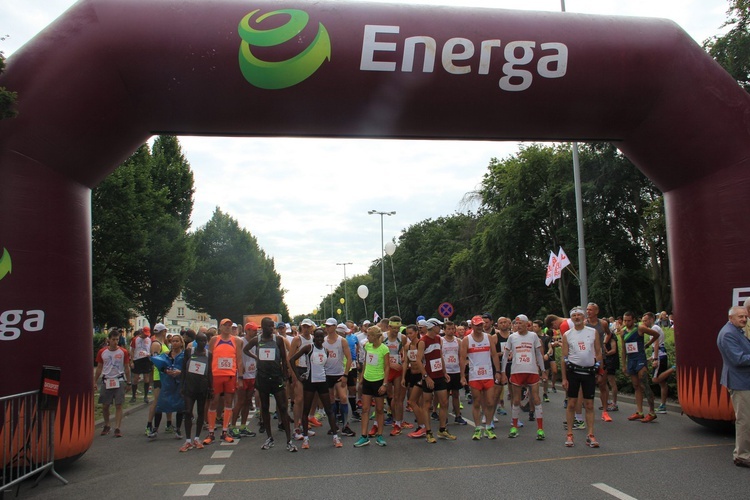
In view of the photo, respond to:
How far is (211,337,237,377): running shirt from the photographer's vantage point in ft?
34.5

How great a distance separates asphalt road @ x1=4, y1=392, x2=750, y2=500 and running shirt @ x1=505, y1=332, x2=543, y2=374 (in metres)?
1.01

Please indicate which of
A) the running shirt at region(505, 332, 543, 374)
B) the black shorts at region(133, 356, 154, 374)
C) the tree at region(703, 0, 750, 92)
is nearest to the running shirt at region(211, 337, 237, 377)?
the running shirt at region(505, 332, 543, 374)

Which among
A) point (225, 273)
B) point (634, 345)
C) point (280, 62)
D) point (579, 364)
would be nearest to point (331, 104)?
point (280, 62)

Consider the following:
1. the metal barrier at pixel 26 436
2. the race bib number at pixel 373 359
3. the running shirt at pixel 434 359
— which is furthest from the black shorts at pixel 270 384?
the metal barrier at pixel 26 436

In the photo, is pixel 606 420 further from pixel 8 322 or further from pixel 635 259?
pixel 635 259

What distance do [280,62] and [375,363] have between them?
182 inches

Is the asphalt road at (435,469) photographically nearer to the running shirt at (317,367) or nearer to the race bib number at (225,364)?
the running shirt at (317,367)

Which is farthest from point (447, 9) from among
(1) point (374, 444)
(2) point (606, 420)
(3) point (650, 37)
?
(2) point (606, 420)

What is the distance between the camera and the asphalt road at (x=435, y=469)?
6.65 metres

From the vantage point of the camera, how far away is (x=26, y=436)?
7.13 meters

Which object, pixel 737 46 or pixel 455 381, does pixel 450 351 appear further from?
pixel 737 46

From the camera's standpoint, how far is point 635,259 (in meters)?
34.7

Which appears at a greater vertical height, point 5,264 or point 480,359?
point 5,264

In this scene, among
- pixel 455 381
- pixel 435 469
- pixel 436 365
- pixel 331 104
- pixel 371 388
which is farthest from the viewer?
pixel 455 381
